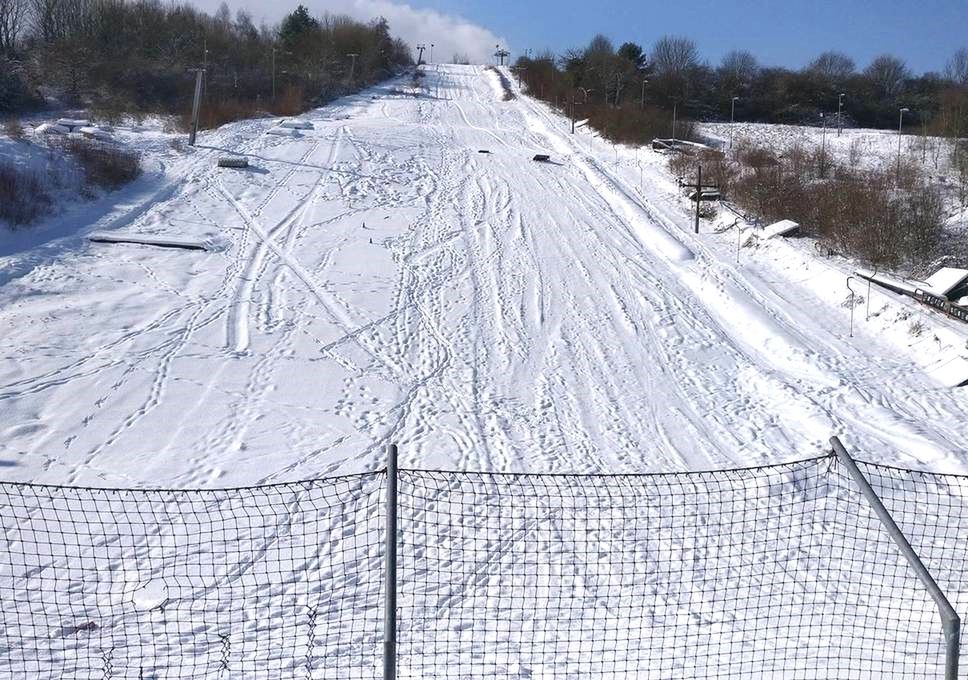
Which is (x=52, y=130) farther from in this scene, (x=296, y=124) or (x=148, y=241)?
(x=148, y=241)

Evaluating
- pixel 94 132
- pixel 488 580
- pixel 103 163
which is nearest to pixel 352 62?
pixel 94 132

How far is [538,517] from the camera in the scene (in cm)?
869

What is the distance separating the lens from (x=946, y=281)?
16.8 metres

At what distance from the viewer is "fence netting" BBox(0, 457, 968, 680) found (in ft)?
21.1

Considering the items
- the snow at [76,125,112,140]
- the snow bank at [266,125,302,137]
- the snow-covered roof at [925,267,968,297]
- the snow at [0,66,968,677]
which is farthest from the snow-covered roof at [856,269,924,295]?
the snow at [76,125,112,140]

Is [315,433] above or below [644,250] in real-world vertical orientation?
below

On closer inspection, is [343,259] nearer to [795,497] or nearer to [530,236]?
[530,236]

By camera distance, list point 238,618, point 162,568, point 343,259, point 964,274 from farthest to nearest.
Answer: point 343,259 < point 964,274 < point 162,568 < point 238,618

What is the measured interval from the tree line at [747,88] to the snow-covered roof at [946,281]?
135 feet

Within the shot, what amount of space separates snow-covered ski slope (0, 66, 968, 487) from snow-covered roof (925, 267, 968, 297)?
1810 millimetres

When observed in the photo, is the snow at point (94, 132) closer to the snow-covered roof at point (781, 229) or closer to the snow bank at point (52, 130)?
the snow bank at point (52, 130)

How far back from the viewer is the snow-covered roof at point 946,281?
1654 centimetres

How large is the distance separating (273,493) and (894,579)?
250 inches

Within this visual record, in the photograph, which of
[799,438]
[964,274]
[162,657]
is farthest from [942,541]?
[964,274]
